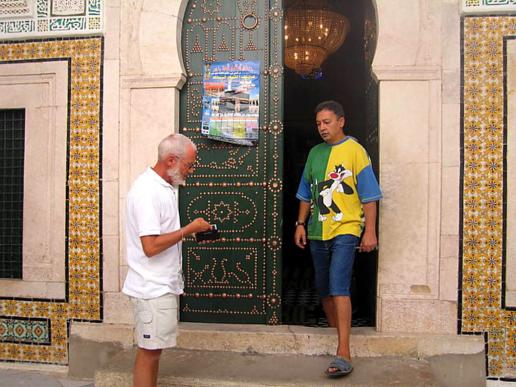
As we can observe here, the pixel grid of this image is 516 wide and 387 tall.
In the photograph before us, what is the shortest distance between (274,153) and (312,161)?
568 mm

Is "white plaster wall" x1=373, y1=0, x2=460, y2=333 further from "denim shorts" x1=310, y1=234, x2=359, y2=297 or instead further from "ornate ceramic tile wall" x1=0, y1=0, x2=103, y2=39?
"ornate ceramic tile wall" x1=0, y1=0, x2=103, y2=39

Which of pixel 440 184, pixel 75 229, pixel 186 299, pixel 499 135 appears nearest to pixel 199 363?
pixel 186 299

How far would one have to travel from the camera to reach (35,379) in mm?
4098

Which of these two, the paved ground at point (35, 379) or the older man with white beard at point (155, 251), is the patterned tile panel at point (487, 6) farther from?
the paved ground at point (35, 379)

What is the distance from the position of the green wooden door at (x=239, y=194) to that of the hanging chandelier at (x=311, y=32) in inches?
75.6

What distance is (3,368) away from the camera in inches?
169

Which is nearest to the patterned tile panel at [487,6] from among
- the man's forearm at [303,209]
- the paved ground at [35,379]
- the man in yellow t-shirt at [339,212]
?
the man in yellow t-shirt at [339,212]

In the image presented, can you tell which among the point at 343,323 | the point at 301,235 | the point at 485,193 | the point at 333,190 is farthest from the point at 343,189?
the point at 485,193

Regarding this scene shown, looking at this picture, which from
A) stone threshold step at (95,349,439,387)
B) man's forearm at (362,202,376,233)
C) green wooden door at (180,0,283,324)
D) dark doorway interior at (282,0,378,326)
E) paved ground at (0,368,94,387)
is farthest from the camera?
dark doorway interior at (282,0,378,326)

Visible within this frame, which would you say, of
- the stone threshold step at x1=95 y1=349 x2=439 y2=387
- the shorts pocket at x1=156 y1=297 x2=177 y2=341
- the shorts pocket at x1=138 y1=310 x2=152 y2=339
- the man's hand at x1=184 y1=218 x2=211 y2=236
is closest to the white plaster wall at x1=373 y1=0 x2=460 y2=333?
the stone threshold step at x1=95 y1=349 x2=439 y2=387

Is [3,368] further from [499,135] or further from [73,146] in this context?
[499,135]

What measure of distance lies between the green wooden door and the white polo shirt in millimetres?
1471

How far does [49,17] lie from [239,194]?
2.33m

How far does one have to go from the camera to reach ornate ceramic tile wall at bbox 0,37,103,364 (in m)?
4.21
